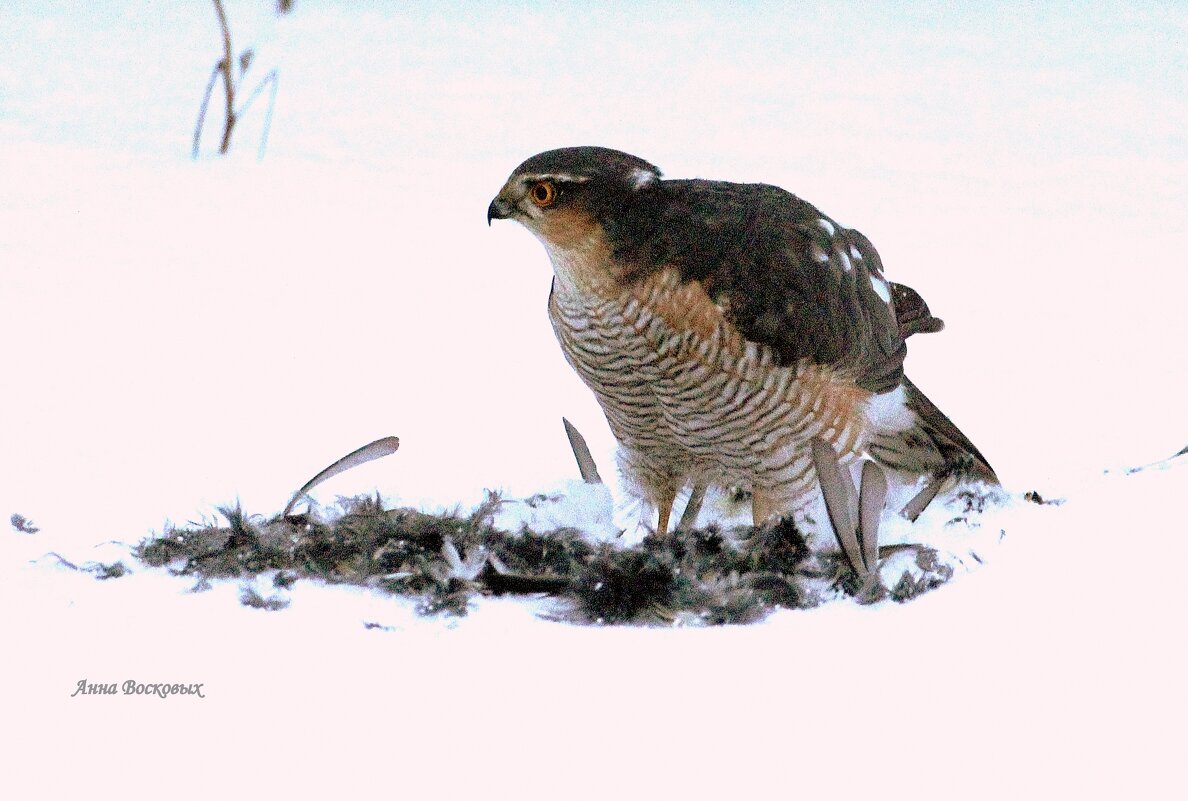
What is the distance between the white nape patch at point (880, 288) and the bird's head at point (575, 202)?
0.54m

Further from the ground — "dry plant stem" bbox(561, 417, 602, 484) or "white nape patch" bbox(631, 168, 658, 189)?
"white nape patch" bbox(631, 168, 658, 189)

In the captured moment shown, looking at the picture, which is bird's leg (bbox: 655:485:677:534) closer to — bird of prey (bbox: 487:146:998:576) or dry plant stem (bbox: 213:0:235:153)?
bird of prey (bbox: 487:146:998:576)

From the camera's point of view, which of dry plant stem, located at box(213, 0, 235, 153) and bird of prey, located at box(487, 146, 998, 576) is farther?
dry plant stem, located at box(213, 0, 235, 153)

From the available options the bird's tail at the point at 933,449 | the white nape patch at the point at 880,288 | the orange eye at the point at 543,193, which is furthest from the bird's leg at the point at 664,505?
the orange eye at the point at 543,193

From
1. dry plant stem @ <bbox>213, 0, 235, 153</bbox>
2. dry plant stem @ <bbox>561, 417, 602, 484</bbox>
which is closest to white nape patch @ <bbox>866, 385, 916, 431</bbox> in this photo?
dry plant stem @ <bbox>561, 417, 602, 484</bbox>

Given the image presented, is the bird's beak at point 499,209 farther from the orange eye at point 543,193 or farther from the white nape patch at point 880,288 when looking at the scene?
the white nape patch at point 880,288

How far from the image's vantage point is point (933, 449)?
290cm

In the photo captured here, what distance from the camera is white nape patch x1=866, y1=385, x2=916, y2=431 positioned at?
109 inches

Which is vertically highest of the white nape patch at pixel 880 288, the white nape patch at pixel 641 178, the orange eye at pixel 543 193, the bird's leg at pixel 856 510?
the white nape patch at pixel 641 178

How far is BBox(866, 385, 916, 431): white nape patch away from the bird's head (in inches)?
23.2

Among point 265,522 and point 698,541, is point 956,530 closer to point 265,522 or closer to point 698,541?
point 698,541

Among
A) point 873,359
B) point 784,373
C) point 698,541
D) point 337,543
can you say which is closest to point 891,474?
point 873,359

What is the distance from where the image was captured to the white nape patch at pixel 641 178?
2566 mm

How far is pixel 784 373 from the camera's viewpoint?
8.48ft
